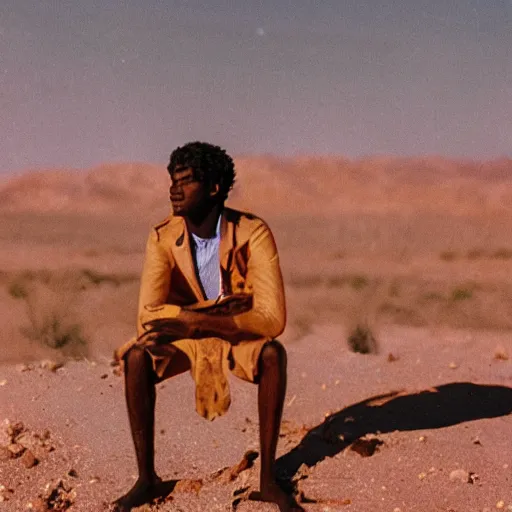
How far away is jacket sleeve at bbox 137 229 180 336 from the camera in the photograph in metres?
4.73

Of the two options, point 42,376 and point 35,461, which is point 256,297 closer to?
point 35,461

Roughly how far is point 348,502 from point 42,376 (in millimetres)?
3194

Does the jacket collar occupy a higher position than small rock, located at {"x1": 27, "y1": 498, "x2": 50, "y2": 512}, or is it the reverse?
the jacket collar

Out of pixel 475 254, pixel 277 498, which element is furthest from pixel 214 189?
pixel 475 254

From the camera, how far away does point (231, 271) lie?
483cm

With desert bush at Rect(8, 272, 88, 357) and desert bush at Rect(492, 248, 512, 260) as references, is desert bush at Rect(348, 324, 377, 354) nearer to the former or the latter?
desert bush at Rect(8, 272, 88, 357)

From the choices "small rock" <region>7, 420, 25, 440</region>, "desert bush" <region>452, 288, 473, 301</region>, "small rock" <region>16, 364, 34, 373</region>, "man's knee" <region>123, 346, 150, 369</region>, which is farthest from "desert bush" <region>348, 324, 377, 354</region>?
"desert bush" <region>452, 288, 473, 301</region>

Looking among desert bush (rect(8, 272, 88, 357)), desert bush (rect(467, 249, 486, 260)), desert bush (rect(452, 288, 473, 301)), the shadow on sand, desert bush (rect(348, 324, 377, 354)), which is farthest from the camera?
desert bush (rect(467, 249, 486, 260))

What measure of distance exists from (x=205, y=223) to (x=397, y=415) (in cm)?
239

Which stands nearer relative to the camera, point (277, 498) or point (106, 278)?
point (277, 498)

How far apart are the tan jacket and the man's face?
0.15 m

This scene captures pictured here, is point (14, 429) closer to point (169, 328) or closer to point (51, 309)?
point (169, 328)

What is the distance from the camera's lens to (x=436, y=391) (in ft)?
22.8

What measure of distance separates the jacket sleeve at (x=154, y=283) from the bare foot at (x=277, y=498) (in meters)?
1.10
